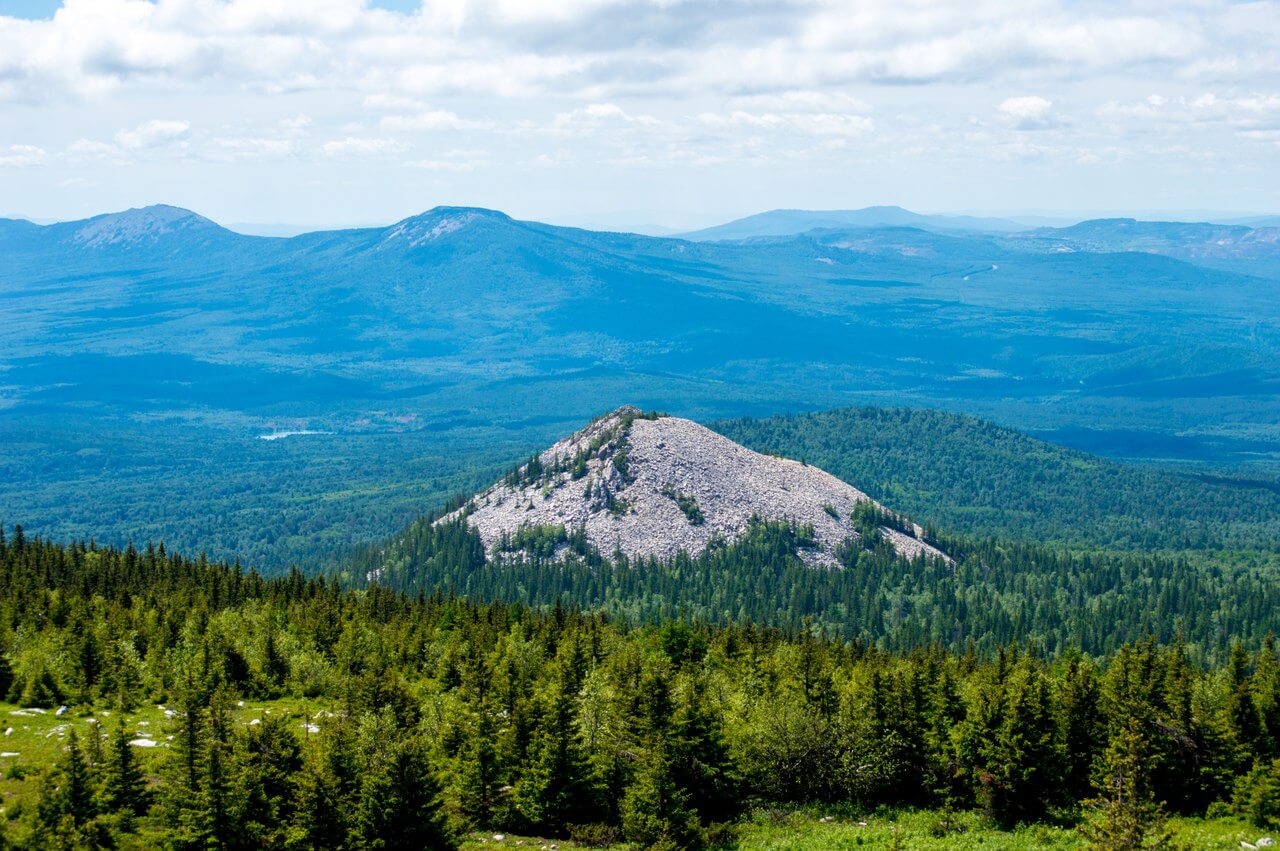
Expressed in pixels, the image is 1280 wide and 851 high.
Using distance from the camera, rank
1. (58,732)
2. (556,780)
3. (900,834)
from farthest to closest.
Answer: (58,732)
(556,780)
(900,834)

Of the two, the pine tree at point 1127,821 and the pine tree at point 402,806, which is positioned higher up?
the pine tree at point 1127,821

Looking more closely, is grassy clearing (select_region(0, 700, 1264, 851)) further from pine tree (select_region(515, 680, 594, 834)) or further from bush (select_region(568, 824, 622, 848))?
pine tree (select_region(515, 680, 594, 834))

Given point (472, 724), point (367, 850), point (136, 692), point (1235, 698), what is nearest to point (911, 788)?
point (1235, 698)

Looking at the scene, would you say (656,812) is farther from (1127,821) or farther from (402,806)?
(1127,821)

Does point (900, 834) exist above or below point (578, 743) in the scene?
below

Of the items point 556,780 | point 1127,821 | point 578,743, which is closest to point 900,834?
point 578,743

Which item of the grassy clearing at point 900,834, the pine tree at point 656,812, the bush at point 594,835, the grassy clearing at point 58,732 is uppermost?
the grassy clearing at point 58,732

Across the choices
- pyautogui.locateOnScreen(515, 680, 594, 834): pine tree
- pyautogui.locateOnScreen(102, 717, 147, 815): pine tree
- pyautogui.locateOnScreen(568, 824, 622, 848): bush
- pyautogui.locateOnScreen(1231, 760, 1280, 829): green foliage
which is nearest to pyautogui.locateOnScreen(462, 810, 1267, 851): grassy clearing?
pyautogui.locateOnScreen(568, 824, 622, 848): bush

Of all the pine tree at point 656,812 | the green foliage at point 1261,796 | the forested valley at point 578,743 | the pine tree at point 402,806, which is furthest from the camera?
the green foliage at point 1261,796

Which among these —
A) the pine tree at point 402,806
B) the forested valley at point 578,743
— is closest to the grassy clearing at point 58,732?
the forested valley at point 578,743

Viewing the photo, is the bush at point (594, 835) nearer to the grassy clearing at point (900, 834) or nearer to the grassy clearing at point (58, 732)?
the grassy clearing at point (900, 834)

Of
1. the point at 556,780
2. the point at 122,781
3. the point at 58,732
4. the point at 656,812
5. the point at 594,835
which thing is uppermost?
the point at 122,781

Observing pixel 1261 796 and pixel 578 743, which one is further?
pixel 578 743
